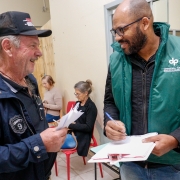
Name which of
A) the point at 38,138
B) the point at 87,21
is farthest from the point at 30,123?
the point at 87,21

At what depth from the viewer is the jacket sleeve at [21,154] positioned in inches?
37.6

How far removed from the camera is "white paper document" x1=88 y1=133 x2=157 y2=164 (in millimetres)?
1020

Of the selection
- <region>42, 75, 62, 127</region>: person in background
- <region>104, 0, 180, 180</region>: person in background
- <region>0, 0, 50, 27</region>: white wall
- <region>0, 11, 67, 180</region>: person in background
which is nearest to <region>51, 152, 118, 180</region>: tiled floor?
<region>42, 75, 62, 127</region>: person in background

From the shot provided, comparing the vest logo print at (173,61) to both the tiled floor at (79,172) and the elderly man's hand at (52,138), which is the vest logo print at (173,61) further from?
the tiled floor at (79,172)

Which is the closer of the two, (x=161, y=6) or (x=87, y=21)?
(x=161, y=6)

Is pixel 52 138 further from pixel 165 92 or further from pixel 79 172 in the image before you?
pixel 79 172

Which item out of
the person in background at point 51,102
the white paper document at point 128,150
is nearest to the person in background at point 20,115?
the white paper document at point 128,150

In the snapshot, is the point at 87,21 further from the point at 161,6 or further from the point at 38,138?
the point at 38,138

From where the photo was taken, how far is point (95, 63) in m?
3.09

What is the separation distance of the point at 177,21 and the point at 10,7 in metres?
4.34

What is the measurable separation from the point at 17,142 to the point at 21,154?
103 millimetres

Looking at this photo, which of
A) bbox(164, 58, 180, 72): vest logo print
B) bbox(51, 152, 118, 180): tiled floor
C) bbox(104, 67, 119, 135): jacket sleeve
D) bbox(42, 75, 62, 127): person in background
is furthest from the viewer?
bbox(42, 75, 62, 127): person in background

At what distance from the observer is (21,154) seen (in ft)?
3.19

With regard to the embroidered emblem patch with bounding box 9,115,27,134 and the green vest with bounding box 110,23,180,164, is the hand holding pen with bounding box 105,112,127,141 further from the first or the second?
the embroidered emblem patch with bounding box 9,115,27,134
